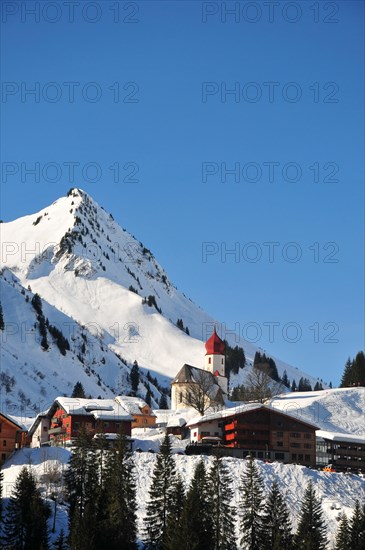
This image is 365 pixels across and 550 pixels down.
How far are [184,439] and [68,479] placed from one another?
39.5 m

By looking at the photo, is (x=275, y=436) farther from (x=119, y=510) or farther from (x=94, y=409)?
(x=119, y=510)

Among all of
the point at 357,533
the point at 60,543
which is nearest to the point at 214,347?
the point at 357,533

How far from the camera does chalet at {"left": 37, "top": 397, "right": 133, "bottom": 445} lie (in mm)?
108750

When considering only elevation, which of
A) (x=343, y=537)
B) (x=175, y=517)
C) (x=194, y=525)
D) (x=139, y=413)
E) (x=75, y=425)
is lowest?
(x=343, y=537)

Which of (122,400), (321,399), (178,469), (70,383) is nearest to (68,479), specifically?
(178,469)

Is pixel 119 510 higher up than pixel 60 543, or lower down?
higher up

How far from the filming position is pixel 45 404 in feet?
567

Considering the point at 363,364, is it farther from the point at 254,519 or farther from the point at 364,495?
the point at 254,519

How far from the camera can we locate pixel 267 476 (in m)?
93.1

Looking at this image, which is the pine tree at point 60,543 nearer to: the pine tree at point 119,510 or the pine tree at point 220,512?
the pine tree at point 119,510

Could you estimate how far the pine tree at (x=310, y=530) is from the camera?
71950 millimetres

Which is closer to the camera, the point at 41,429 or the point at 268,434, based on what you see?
the point at 268,434

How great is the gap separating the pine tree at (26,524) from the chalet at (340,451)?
4934cm

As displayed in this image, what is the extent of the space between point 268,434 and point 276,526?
3749 centimetres
